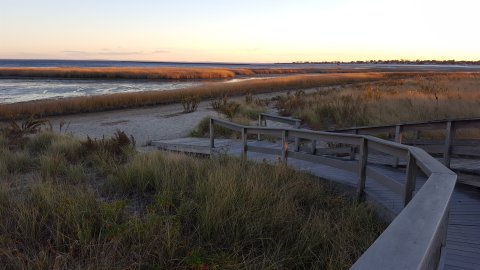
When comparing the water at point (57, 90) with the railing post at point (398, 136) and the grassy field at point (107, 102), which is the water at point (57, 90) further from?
the railing post at point (398, 136)

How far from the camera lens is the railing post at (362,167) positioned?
525cm

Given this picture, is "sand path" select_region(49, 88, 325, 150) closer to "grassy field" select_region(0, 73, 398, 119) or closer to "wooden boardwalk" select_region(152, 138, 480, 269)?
"grassy field" select_region(0, 73, 398, 119)

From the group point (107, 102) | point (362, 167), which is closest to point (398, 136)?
point (362, 167)

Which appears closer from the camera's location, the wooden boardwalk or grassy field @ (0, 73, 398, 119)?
the wooden boardwalk

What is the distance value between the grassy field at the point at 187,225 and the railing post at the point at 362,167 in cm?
22

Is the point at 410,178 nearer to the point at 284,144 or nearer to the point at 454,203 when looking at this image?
the point at 454,203

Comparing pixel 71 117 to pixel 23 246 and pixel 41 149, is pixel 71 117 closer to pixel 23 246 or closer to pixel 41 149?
pixel 41 149

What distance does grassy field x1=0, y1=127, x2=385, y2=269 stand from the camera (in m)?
3.29

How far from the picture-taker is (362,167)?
537cm

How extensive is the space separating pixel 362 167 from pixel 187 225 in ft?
8.07

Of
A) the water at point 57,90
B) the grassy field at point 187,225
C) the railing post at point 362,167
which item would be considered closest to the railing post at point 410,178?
the grassy field at point 187,225

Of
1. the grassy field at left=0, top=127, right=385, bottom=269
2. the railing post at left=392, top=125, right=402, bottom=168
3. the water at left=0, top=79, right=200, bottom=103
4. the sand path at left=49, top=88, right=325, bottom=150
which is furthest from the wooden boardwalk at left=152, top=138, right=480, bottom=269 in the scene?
the water at left=0, top=79, right=200, bottom=103

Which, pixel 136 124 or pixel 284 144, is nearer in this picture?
pixel 284 144

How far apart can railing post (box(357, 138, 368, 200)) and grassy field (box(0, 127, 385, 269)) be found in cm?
22
